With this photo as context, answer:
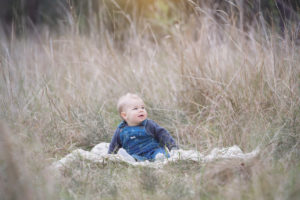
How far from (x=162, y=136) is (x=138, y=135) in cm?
20

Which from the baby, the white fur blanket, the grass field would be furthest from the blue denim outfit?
the white fur blanket

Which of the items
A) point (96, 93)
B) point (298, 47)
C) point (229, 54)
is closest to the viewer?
point (298, 47)

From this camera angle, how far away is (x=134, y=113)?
274 cm

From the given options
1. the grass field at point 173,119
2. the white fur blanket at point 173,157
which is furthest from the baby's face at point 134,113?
the white fur blanket at point 173,157

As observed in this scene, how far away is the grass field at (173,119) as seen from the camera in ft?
5.69

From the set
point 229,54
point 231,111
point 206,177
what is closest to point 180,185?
point 206,177

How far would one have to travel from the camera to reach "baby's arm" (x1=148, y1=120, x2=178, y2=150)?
2.70 metres

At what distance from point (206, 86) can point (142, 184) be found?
1.49 meters

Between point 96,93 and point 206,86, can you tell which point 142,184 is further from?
point 96,93

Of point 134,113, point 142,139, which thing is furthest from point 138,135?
point 134,113

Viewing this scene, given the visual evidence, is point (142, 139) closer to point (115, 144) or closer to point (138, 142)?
point (138, 142)

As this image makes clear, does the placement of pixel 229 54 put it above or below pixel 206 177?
above

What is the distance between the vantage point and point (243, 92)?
8.84 feet

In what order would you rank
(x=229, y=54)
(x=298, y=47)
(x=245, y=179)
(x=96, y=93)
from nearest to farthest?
(x=245, y=179), (x=298, y=47), (x=229, y=54), (x=96, y=93)
